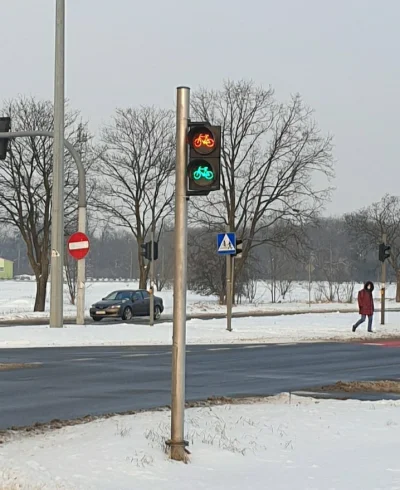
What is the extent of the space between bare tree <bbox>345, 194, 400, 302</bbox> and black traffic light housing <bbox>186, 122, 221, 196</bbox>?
70.7 m

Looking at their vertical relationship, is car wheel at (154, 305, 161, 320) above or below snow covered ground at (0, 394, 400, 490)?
above

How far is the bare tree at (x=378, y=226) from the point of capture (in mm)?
79812

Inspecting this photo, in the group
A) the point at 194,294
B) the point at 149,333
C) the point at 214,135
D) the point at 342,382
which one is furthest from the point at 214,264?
the point at 214,135

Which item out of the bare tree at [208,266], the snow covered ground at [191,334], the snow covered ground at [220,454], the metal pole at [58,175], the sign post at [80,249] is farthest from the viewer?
the bare tree at [208,266]

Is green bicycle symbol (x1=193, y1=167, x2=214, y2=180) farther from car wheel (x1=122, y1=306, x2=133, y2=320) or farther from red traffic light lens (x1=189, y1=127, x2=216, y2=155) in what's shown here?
car wheel (x1=122, y1=306, x2=133, y2=320)

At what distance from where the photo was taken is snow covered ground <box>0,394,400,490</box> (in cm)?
771

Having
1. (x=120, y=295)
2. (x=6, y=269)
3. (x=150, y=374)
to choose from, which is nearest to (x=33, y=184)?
(x=120, y=295)

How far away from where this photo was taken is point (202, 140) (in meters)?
8.64

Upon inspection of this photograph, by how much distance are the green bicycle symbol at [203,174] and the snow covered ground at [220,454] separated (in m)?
2.39

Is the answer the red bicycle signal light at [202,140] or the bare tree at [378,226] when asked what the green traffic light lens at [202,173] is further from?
the bare tree at [378,226]

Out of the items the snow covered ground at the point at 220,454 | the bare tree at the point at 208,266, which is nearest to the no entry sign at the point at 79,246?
the snow covered ground at the point at 220,454

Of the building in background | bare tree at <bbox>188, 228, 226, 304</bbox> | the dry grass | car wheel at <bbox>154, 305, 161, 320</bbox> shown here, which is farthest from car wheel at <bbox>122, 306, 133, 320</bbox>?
the building in background

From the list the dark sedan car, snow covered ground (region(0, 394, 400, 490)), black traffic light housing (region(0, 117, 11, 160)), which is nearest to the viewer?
snow covered ground (region(0, 394, 400, 490))

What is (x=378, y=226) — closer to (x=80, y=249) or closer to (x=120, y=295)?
(x=120, y=295)
